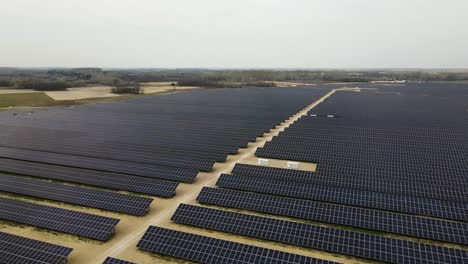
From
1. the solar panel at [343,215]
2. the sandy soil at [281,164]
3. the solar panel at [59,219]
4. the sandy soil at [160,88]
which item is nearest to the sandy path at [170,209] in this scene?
the sandy soil at [281,164]

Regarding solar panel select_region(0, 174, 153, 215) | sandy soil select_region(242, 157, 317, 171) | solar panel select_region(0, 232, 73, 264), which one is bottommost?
solar panel select_region(0, 232, 73, 264)

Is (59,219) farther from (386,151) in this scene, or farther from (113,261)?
(386,151)

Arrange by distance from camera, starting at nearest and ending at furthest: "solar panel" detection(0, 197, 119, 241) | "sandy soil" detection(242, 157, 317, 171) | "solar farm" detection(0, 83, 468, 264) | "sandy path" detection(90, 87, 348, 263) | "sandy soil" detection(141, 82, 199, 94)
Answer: "solar farm" detection(0, 83, 468, 264), "sandy path" detection(90, 87, 348, 263), "solar panel" detection(0, 197, 119, 241), "sandy soil" detection(242, 157, 317, 171), "sandy soil" detection(141, 82, 199, 94)

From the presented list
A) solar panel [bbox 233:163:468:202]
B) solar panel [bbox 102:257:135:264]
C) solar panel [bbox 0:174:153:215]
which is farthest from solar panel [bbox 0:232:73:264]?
solar panel [bbox 233:163:468:202]

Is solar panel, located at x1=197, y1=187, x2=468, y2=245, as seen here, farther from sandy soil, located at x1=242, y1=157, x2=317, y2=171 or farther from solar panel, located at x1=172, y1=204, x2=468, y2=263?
sandy soil, located at x1=242, y1=157, x2=317, y2=171

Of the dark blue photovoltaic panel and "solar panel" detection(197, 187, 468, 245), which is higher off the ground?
the dark blue photovoltaic panel

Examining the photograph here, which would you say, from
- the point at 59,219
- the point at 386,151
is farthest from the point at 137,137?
the point at 386,151
